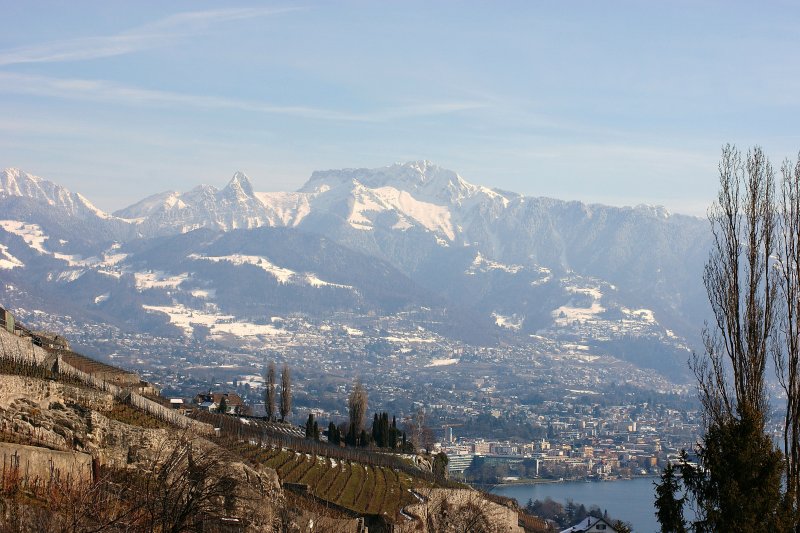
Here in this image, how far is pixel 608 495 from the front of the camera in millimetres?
138625

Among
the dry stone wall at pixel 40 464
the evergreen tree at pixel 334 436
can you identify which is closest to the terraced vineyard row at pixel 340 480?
the dry stone wall at pixel 40 464

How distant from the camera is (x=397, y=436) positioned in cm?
7881

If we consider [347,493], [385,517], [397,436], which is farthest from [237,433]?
[397,436]

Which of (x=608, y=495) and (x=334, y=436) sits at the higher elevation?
(x=334, y=436)

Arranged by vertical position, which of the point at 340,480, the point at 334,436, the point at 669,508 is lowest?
the point at 340,480

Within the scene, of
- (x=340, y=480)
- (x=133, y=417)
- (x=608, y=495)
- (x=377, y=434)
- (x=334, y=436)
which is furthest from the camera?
(x=608, y=495)

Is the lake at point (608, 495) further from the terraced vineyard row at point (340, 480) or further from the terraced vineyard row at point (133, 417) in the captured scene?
the terraced vineyard row at point (133, 417)

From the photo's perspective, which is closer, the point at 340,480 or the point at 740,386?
the point at 740,386

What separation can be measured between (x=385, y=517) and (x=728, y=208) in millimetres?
16936

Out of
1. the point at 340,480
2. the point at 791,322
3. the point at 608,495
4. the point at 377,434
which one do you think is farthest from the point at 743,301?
the point at 608,495

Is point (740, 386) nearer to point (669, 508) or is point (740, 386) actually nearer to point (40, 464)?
point (669, 508)

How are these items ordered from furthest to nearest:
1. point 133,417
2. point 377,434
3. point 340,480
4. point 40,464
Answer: point 377,434, point 340,480, point 133,417, point 40,464

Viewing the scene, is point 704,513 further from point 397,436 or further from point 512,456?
point 512,456

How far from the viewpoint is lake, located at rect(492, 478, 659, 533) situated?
115750 mm
